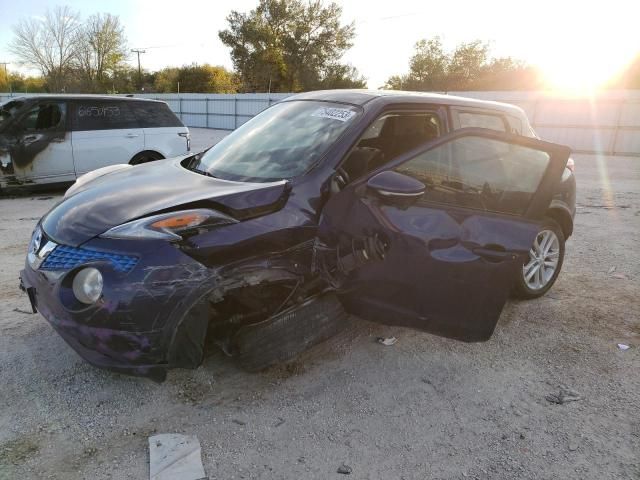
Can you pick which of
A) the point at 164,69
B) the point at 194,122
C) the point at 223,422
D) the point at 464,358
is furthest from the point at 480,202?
the point at 164,69

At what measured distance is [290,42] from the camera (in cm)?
4447

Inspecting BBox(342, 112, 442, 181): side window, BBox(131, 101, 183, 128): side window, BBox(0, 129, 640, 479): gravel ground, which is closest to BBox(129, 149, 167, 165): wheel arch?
BBox(131, 101, 183, 128): side window

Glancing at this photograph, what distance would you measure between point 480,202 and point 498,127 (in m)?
1.51

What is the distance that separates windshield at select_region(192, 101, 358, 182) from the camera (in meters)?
3.00

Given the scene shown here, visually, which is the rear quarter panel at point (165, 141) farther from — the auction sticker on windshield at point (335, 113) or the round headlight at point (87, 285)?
the round headlight at point (87, 285)

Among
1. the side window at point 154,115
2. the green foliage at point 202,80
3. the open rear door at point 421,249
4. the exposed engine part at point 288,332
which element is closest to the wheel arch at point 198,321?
the exposed engine part at point 288,332

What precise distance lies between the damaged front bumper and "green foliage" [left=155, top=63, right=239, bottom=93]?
161ft

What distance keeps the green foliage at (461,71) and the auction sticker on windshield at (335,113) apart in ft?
131

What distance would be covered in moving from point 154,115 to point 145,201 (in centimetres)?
652

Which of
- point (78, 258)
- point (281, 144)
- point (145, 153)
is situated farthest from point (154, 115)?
point (78, 258)

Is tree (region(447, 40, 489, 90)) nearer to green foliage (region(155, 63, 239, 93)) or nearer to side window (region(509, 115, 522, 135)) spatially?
green foliage (region(155, 63, 239, 93))

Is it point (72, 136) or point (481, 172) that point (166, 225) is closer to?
point (481, 172)

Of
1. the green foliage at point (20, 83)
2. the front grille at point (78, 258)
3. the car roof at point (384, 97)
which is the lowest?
the front grille at point (78, 258)

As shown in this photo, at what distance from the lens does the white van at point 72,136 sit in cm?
735
